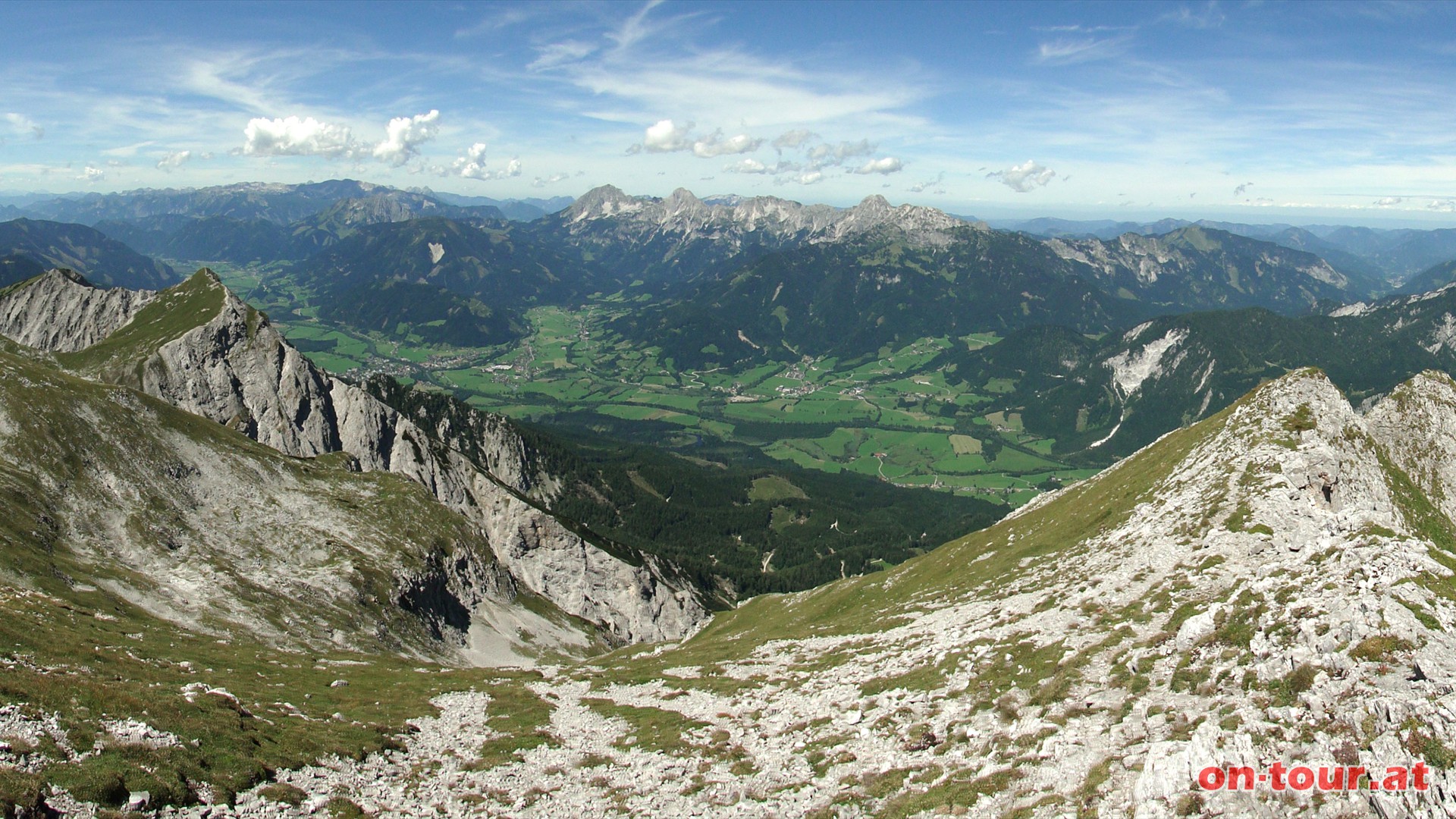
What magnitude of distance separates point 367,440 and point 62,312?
108 meters

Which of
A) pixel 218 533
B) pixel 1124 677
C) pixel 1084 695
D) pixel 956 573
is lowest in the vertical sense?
pixel 956 573

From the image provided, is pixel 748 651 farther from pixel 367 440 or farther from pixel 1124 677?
pixel 367 440

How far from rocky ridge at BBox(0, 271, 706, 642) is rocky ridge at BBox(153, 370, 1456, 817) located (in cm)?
7995

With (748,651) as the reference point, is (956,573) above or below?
above

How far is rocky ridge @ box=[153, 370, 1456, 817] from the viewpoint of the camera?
76.4 ft

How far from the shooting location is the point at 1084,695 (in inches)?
1272

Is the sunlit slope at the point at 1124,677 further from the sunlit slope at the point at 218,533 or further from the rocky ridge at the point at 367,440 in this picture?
the rocky ridge at the point at 367,440

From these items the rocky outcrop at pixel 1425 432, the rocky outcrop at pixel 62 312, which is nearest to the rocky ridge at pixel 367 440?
the rocky outcrop at pixel 62 312

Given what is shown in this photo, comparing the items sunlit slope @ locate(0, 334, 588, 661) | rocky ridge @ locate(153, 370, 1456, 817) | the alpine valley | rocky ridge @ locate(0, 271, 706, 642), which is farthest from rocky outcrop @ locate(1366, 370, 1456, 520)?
sunlit slope @ locate(0, 334, 588, 661)

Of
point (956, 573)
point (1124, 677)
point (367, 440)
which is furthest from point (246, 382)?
point (1124, 677)

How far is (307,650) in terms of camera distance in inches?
2884

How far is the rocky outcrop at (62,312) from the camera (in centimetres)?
18662

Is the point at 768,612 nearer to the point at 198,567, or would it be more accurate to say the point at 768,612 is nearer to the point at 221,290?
the point at 198,567

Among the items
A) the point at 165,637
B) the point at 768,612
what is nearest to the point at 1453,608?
the point at 165,637
